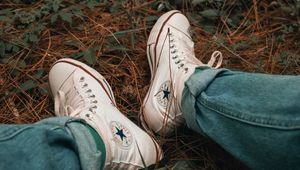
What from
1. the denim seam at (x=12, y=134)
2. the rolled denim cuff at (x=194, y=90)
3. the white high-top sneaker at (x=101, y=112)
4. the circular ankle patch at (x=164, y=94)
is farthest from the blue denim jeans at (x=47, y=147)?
the circular ankle patch at (x=164, y=94)

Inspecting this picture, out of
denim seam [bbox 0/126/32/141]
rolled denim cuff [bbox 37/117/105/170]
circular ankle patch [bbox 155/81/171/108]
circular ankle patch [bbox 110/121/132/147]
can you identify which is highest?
denim seam [bbox 0/126/32/141]

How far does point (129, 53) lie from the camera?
1.67 m

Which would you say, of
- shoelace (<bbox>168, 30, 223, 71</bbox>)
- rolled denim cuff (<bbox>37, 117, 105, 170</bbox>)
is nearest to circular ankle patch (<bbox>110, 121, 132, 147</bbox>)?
rolled denim cuff (<bbox>37, 117, 105, 170</bbox>)

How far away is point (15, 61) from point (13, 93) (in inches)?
4.9

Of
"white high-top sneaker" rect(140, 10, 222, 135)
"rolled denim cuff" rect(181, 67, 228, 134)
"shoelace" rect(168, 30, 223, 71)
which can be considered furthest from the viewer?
"shoelace" rect(168, 30, 223, 71)

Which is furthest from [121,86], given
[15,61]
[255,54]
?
[255,54]

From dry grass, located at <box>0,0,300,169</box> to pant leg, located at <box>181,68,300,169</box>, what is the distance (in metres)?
0.27

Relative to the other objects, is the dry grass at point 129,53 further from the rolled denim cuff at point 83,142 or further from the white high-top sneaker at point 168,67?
the rolled denim cuff at point 83,142

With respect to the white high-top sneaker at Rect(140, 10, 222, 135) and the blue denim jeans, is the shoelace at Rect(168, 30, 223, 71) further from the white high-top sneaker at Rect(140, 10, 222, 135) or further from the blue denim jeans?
the blue denim jeans

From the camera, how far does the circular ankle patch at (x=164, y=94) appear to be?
1.39 m

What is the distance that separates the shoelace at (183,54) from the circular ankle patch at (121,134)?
0.25 metres

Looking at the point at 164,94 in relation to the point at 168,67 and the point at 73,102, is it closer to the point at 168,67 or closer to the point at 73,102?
the point at 168,67

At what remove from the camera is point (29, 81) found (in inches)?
62.1

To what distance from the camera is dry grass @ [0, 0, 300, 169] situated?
1536 mm
